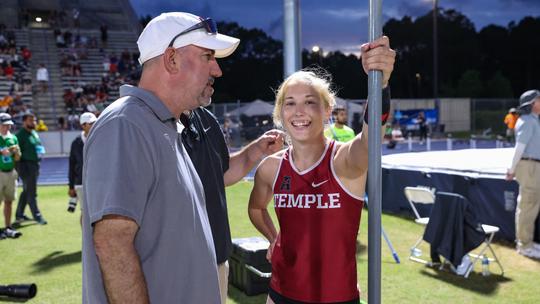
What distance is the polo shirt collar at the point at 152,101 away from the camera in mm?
1891

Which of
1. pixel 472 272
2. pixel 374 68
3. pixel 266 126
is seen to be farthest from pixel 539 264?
pixel 266 126

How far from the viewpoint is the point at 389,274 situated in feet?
21.6

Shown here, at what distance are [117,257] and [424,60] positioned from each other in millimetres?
73135

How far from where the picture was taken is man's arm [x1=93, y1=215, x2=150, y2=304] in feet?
5.56

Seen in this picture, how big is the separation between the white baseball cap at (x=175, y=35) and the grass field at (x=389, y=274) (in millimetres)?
4155

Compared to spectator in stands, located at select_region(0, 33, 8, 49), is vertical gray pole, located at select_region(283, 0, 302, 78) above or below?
below

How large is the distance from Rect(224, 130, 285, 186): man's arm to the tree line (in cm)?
5597

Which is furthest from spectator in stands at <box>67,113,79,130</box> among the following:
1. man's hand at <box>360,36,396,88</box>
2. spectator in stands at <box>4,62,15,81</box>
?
man's hand at <box>360,36,396,88</box>

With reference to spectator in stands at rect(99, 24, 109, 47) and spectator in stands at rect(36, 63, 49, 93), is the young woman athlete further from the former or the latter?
spectator in stands at rect(99, 24, 109, 47)

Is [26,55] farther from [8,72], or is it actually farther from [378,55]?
[378,55]

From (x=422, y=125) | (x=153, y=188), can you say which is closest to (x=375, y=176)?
(x=153, y=188)

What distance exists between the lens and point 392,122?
3158 centimetres

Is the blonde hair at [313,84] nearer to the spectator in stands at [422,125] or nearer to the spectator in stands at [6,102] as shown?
the spectator in stands at [6,102]

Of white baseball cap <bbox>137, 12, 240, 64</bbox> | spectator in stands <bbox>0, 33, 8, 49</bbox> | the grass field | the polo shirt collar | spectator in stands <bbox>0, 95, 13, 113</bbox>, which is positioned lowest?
the grass field
